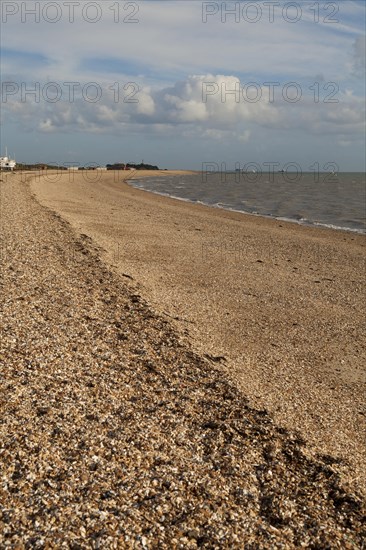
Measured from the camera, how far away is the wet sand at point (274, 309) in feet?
20.3

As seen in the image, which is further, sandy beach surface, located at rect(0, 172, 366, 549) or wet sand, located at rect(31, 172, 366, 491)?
wet sand, located at rect(31, 172, 366, 491)

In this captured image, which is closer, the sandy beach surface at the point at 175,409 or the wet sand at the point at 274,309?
the sandy beach surface at the point at 175,409

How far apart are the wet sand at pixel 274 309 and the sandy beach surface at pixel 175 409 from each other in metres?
0.04

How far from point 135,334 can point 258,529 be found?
13.4 ft

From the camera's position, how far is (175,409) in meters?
5.50

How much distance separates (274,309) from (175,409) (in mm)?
5218

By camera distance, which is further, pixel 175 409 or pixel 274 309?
pixel 274 309

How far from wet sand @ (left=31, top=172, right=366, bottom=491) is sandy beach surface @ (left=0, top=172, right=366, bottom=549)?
0.14 feet

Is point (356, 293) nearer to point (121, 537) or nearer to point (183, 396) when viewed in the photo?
point (183, 396)

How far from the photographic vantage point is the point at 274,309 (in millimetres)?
10344

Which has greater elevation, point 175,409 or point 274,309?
point 274,309

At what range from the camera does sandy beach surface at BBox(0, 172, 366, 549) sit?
151 inches

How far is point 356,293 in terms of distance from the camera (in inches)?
478

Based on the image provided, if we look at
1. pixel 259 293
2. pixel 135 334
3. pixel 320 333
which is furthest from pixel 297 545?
pixel 259 293
